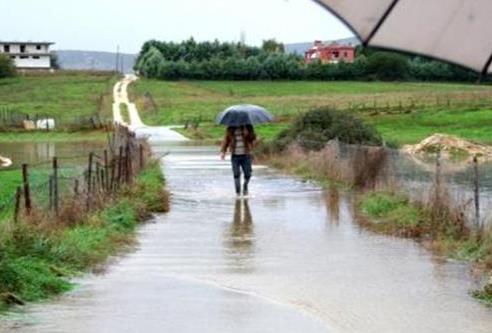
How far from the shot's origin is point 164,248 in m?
12.7

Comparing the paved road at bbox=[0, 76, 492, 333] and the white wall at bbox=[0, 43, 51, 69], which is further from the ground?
the white wall at bbox=[0, 43, 51, 69]

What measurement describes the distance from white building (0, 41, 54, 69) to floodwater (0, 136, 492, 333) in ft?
589

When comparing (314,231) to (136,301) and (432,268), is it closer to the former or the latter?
(432,268)

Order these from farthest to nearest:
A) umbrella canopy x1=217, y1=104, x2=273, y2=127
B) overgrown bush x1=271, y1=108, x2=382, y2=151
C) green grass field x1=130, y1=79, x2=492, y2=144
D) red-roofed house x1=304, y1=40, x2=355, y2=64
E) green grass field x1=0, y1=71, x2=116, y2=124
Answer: green grass field x1=0, y1=71, x2=116, y2=124, green grass field x1=130, y1=79, x2=492, y2=144, overgrown bush x1=271, y1=108, x2=382, y2=151, umbrella canopy x1=217, y1=104, x2=273, y2=127, red-roofed house x1=304, y1=40, x2=355, y2=64

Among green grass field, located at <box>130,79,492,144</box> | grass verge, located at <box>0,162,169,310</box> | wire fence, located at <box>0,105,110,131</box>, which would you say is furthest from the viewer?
wire fence, located at <box>0,105,110,131</box>

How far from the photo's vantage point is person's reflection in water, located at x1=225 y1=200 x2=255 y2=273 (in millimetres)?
11352

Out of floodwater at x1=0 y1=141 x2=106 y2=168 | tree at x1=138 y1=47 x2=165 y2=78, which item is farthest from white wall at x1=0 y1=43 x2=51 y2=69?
floodwater at x1=0 y1=141 x2=106 y2=168

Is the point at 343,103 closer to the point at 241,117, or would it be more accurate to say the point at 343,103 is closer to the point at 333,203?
the point at 241,117

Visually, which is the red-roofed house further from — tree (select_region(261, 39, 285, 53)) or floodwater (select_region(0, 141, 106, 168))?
floodwater (select_region(0, 141, 106, 168))

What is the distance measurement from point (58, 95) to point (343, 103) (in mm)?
35148

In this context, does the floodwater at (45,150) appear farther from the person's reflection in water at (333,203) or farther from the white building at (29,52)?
the white building at (29,52)

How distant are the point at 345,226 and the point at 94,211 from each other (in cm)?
366

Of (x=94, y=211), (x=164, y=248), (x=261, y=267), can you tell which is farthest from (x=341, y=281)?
(x=94, y=211)

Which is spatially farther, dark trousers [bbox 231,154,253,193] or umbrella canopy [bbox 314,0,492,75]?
dark trousers [bbox 231,154,253,193]
